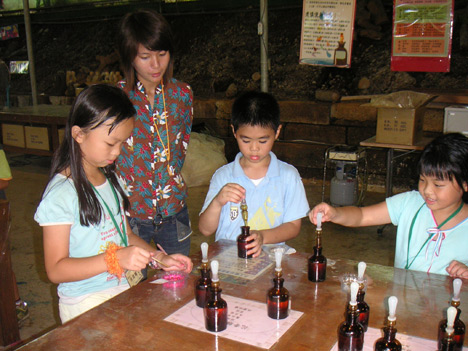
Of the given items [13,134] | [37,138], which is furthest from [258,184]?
[13,134]

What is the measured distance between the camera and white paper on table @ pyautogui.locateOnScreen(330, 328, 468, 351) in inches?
49.3

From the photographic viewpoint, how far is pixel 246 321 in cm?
139

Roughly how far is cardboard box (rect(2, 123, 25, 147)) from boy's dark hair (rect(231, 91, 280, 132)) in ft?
16.9

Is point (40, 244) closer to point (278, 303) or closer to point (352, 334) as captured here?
point (278, 303)

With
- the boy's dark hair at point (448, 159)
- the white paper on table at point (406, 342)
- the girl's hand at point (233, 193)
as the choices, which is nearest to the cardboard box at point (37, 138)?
the girl's hand at point (233, 193)

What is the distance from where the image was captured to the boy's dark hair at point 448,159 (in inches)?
69.7

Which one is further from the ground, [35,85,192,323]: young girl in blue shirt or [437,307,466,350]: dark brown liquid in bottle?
[35,85,192,323]: young girl in blue shirt

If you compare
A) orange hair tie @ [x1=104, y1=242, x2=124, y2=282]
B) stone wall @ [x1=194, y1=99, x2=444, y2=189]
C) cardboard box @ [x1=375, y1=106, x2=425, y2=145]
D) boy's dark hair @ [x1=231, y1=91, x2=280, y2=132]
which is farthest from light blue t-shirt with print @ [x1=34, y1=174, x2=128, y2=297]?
stone wall @ [x1=194, y1=99, x2=444, y2=189]

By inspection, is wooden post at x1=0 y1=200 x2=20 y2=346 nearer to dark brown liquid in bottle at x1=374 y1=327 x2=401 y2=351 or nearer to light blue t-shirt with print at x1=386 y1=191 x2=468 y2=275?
light blue t-shirt with print at x1=386 y1=191 x2=468 y2=275

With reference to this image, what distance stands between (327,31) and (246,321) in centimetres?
473

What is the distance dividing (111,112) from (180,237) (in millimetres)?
864

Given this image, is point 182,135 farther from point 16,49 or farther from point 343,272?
point 16,49

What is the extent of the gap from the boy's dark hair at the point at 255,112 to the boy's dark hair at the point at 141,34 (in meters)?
0.46

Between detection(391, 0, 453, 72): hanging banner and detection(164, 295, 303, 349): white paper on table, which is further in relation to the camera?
detection(391, 0, 453, 72): hanging banner
